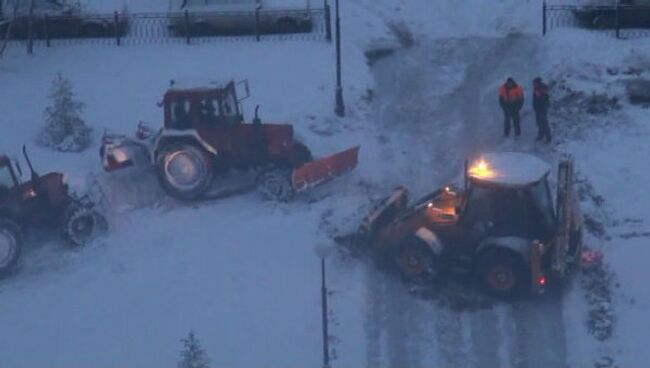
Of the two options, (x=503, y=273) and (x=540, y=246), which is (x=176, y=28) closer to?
(x=503, y=273)

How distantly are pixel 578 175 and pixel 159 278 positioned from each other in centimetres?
880

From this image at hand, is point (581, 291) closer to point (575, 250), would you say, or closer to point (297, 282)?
point (575, 250)

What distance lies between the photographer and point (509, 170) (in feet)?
81.4

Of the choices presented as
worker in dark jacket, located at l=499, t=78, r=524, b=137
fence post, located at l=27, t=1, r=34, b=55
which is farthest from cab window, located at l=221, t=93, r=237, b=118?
fence post, located at l=27, t=1, r=34, b=55

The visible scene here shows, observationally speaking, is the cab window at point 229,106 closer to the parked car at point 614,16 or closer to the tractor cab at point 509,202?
the tractor cab at point 509,202

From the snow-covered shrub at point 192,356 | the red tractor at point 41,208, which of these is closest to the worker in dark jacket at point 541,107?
the red tractor at point 41,208

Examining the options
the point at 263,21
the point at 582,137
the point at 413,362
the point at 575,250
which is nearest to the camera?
the point at 413,362

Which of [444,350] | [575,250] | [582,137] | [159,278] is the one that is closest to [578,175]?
[582,137]

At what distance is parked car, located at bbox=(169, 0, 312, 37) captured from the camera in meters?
37.1

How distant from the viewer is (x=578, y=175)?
28844 millimetres

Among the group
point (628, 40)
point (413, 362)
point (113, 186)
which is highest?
point (628, 40)

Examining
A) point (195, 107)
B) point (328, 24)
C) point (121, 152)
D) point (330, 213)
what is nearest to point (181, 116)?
point (195, 107)

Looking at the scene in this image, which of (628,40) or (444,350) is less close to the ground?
(628,40)

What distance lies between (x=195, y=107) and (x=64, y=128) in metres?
3.94
